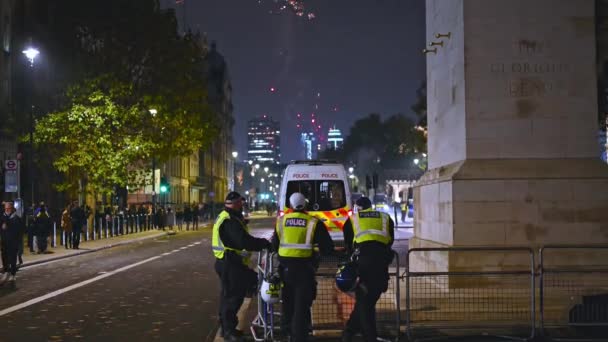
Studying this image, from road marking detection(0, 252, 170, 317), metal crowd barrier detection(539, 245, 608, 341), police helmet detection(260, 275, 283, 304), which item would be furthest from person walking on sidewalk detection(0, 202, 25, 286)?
metal crowd barrier detection(539, 245, 608, 341)

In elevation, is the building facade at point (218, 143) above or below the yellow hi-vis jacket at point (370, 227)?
above

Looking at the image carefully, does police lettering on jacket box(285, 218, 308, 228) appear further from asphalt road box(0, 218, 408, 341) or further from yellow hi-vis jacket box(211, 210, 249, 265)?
asphalt road box(0, 218, 408, 341)

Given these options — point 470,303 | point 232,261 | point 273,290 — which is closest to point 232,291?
point 232,261

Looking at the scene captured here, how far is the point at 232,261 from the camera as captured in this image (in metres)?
9.96

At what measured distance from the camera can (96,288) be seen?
1664 centimetres

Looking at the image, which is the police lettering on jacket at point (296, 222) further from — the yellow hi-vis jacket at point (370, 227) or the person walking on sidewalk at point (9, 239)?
the person walking on sidewalk at point (9, 239)

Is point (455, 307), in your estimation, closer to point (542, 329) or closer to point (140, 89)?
point (542, 329)

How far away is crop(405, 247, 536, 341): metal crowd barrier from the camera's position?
33.2ft

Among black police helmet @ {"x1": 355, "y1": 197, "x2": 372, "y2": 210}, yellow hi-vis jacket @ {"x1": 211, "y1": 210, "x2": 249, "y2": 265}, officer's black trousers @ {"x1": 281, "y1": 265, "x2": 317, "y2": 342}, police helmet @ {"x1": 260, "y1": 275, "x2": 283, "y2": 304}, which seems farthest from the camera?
yellow hi-vis jacket @ {"x1": 211, "y1": 210, "x2": 249, "y2": 265}

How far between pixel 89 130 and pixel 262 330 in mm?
28959

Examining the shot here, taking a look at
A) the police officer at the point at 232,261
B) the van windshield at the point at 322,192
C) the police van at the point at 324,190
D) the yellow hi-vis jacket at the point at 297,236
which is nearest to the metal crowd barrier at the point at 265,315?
the police officer at the point at 232,261

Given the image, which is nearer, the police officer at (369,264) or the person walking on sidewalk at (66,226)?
the police officer at (369,264)

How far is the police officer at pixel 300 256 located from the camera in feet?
29.1

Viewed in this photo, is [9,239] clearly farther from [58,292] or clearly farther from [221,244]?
[221,244]
